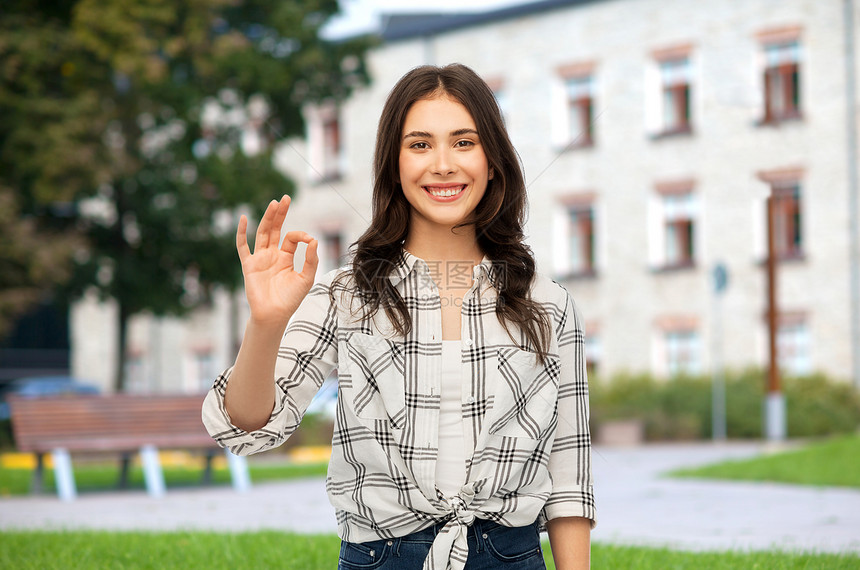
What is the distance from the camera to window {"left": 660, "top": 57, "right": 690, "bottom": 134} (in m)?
29.0

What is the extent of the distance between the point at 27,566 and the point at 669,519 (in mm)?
5187

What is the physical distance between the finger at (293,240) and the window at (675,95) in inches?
1074

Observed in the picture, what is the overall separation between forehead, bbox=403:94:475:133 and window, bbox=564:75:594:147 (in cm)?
2820

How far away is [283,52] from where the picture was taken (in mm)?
22141

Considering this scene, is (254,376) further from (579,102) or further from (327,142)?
(327,142)

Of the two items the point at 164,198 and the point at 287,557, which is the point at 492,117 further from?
the point at 164,198

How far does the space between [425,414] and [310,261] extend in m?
0.42

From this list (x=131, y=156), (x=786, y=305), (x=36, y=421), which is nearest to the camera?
(x=36, y=421)

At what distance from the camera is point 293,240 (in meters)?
2.58

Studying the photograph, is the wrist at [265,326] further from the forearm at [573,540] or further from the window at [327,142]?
the window at [327,142]

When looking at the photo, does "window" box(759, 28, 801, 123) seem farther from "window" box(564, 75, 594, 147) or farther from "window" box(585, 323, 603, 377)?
"window" box(585, 323, 603, 377)

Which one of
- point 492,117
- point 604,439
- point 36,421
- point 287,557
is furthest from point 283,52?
point 492,117

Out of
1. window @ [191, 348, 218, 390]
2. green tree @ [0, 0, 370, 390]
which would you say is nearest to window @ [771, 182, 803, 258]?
green tree @ [0, 0, 370, 390]

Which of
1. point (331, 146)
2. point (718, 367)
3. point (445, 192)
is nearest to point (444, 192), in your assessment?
point (445, 192)
